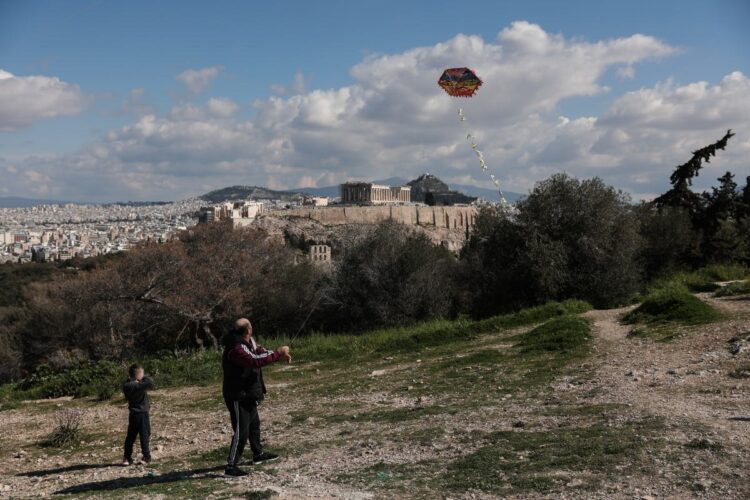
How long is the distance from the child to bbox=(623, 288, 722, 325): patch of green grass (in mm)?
9445

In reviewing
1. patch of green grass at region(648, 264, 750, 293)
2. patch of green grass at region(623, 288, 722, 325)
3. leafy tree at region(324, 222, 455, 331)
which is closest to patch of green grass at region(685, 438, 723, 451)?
patch of green grass at region(623, 288, 722, 325)

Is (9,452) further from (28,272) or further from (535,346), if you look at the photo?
(28,272)

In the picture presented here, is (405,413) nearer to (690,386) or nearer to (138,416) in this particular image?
(138,416)

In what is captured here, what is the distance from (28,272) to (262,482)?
5458 cm

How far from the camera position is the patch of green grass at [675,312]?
1213cm

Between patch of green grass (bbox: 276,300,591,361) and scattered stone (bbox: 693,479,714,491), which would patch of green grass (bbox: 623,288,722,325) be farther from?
scattered stone (bbox: 693,479,714,491)

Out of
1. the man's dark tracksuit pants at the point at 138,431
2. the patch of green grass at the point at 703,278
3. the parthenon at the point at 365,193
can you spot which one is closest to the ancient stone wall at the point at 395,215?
the parthenon at the point at 365,193

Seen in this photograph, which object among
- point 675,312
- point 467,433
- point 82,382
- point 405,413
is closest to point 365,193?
point 82,382

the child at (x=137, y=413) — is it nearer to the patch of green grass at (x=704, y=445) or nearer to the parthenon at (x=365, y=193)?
the patch of green grass at (x=704, y=445)

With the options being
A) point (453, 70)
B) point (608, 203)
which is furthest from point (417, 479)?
point (453, 70)

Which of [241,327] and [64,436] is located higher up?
[241,327]

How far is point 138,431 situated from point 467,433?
3855mm

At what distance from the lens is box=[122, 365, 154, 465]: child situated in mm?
7516

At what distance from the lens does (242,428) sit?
6488 mm
